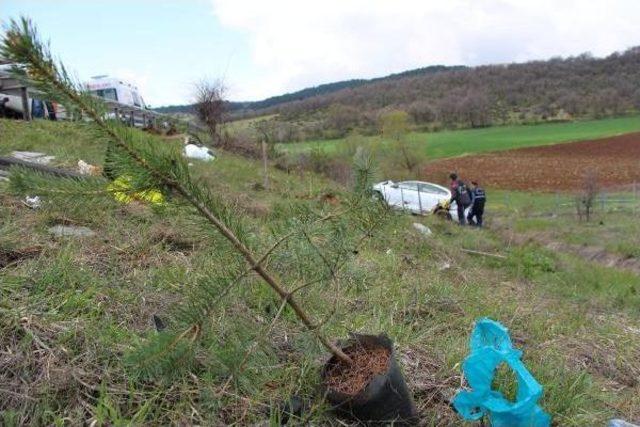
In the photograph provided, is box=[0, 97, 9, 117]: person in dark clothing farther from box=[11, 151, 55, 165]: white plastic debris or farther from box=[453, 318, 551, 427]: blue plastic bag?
box=[453, 318, 551, 427]: blue plastic bag

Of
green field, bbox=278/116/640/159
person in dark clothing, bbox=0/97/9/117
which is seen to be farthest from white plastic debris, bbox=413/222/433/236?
green field, bbox=278/116/640/159

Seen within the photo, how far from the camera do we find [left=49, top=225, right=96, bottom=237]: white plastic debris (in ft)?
13.1

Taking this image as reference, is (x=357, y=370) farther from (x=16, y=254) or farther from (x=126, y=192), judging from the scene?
(x=16, y=254)

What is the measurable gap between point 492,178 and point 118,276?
129ft

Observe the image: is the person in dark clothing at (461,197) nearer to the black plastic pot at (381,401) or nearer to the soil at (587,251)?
the soil at (587,251)

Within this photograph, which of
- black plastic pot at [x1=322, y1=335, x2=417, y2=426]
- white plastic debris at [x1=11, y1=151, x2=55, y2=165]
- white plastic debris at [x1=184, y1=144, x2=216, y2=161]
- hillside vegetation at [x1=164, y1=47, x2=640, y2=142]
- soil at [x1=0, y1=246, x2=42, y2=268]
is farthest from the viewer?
hillside vegetation at [x1=164, y1=47, x2=640, y2=142]

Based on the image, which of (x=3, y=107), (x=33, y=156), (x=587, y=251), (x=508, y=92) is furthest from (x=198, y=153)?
(x=508, y=92)

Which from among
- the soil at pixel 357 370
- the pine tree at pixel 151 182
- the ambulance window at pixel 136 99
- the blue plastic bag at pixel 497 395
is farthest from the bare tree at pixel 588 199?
the pine tree at pixel 151 182

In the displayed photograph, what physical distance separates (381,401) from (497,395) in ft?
1.94

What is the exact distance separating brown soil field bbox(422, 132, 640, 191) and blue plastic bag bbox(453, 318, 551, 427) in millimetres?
33318

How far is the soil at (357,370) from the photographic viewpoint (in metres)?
2.30

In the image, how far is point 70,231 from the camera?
409 cm

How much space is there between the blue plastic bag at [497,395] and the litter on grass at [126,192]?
1449 millimetres

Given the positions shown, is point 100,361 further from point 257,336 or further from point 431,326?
point 431,326
